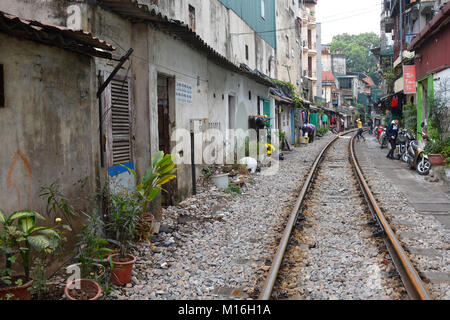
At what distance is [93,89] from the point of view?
600cm

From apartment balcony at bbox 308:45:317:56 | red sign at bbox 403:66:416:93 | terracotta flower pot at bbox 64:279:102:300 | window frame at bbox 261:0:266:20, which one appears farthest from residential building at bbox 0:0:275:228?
apartment balcony at bbox 308:45:317:56

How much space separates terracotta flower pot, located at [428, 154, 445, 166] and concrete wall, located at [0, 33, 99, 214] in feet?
34.2

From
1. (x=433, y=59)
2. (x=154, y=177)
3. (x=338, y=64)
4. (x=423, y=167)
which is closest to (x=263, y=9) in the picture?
(x=433, y=59)

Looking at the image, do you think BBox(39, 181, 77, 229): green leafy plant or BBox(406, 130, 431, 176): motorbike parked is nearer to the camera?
BBox(39, 181, 77, 229): green leafy plant

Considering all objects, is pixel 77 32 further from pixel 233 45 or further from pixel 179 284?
pixel 233 45

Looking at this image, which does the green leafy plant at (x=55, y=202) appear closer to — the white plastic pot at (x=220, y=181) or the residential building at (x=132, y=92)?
the residential building at (x=132, y=92)

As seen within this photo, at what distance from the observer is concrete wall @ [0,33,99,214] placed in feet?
14.4

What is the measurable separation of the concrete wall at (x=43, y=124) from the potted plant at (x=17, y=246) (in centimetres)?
→ 34

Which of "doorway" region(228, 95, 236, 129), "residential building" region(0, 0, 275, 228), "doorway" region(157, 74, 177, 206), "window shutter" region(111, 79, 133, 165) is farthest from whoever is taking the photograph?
"doorway" region(228, 95, 236, 129)

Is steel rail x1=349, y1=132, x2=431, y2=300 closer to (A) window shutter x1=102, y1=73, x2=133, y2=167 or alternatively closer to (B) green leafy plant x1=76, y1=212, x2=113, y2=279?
(B) green leafy plant x1=76, y1=212, x2=113, y2=279

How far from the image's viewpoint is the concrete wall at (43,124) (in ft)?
14.4

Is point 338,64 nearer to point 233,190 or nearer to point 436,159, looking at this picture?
point 436,159

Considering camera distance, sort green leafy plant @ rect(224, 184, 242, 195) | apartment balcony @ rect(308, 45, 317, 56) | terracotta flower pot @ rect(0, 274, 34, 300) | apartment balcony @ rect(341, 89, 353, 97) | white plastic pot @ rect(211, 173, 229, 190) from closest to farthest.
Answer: terracotta flower pot @ rect(0, 274, 34, 300) → green leafy plant @ rect(224, 184, 242, 195) → white plastic pot @ rect(211, 173, 229, 190) → apartment balcony @ rect(308, 45, 317, 56) → apartment balcony @ rect(341, 89, 353, 97)

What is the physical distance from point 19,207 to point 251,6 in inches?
711
